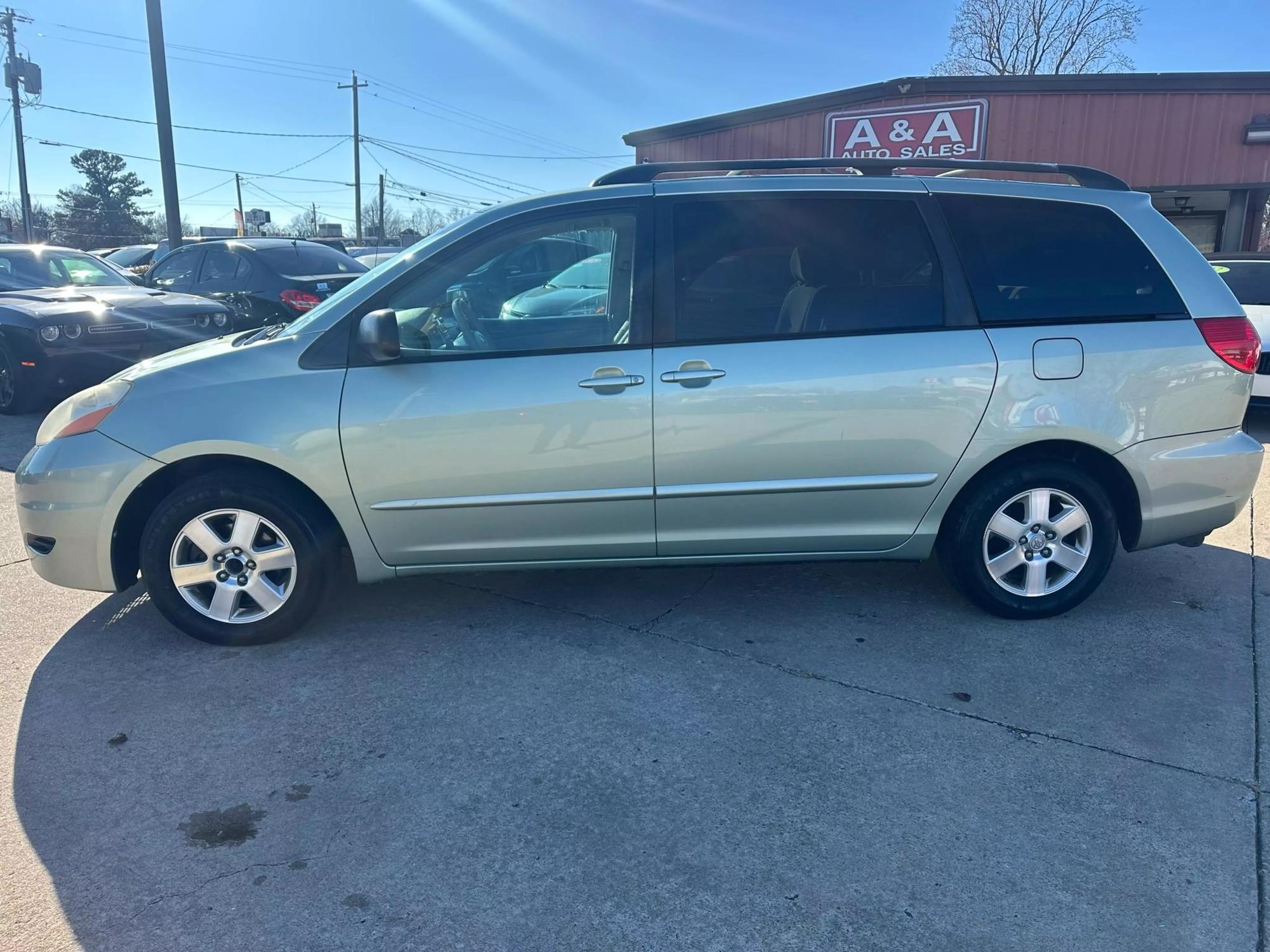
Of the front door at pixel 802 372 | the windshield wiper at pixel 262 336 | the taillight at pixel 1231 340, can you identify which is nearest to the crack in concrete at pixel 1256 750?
the taillight at pixel 1231 340

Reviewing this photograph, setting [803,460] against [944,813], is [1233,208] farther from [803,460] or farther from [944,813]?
[944,813]

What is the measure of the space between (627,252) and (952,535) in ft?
5.93

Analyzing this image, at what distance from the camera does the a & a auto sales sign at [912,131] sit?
1520 centimetres

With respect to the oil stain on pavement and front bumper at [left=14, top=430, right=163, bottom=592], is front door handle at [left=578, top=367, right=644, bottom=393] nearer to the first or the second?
front bumper at [left=14, top=430, right=163, bottom=592]

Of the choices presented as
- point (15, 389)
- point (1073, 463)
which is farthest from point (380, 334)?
point (15, 389)

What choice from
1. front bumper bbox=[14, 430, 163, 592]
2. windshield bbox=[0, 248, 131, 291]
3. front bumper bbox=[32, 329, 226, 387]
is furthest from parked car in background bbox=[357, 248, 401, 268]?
front bumper bbox=[14, 430, 163, 592]

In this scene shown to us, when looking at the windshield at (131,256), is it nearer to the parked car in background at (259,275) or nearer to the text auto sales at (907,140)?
the parked car in background at (259,275)

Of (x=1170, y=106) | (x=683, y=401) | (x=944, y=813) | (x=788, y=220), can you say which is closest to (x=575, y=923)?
(x=944, y=813)

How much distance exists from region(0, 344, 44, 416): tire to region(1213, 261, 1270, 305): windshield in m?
10.5

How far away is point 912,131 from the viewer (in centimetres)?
1557

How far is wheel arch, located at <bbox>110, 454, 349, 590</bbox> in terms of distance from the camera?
3.67m

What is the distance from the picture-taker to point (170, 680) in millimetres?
3543

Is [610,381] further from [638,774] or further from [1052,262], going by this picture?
[1052,262]

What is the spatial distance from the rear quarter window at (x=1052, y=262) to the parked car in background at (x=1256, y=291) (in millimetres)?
4548
